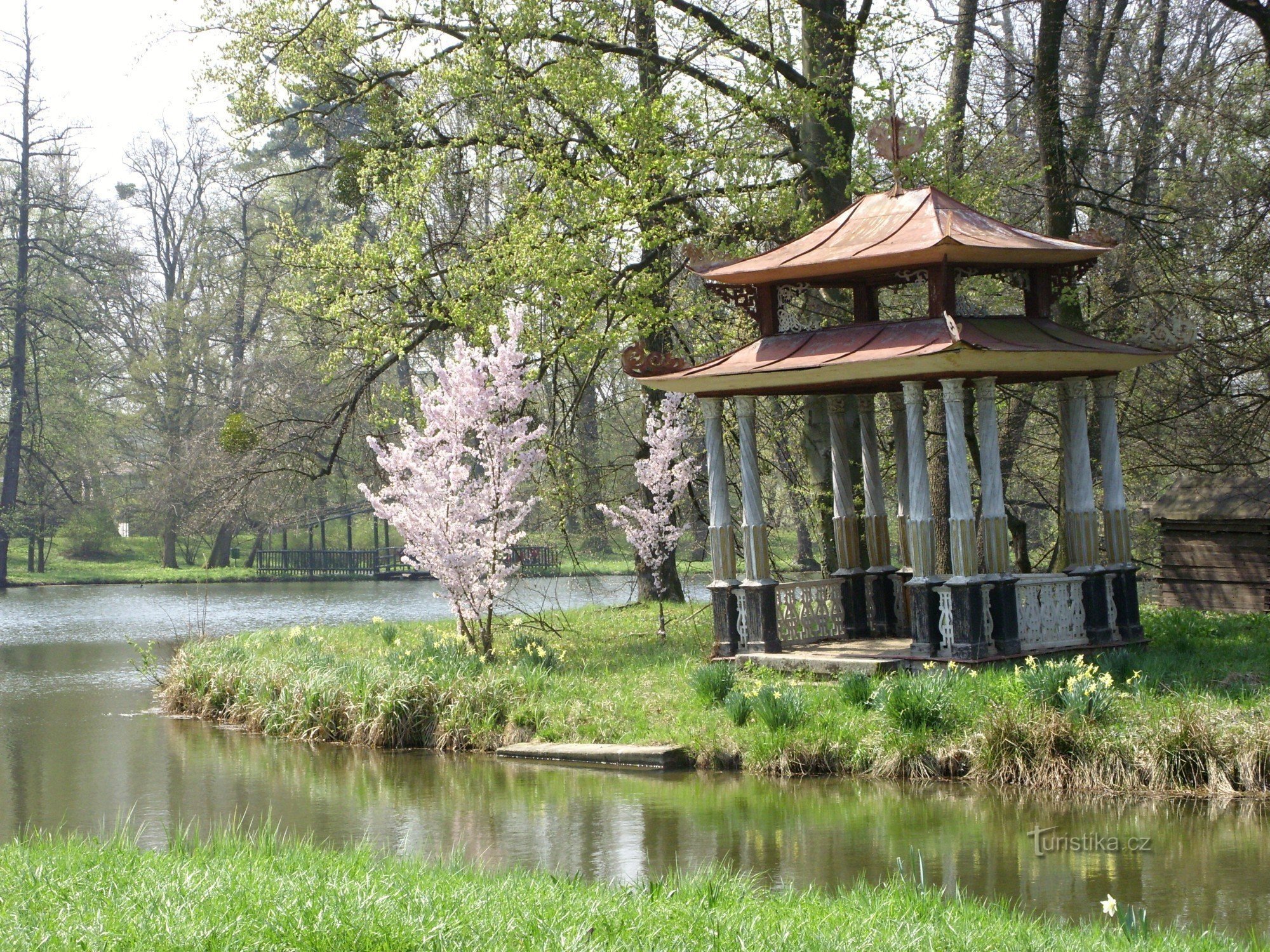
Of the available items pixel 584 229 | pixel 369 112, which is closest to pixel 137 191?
pixel 369 112

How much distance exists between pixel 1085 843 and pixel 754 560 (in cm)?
555

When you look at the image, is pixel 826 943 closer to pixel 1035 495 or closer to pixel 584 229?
pixel 584 229

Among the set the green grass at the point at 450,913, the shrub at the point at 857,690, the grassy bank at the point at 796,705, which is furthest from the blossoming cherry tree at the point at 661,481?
the green grass at the point at 450,913

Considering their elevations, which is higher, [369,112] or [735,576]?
[369,112]

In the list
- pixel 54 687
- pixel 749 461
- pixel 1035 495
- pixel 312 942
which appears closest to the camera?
pixel 312 942

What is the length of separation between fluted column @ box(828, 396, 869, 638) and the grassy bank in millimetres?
1742

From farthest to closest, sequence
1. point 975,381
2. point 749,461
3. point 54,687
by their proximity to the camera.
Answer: point 54,687, point 749,461, point 975,381

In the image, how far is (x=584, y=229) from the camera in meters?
15.6

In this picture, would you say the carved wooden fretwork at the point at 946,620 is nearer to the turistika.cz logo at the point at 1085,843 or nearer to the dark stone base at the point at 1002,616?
the dark stone base at the point at 1002,616

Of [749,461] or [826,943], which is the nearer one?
[826,943]

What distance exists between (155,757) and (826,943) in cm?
893

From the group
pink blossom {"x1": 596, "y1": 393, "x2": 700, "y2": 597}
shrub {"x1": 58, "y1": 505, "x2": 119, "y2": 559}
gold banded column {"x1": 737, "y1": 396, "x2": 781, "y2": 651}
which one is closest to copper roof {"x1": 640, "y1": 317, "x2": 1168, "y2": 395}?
gold banded column {"x1": 737, "y1": 396, "x2": 781, "y2": 651}

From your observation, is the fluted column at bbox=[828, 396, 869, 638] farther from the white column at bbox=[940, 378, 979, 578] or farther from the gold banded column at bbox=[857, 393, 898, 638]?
the white column at bbox=[940, 378, 979, 578]

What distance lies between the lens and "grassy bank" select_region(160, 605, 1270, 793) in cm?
916
